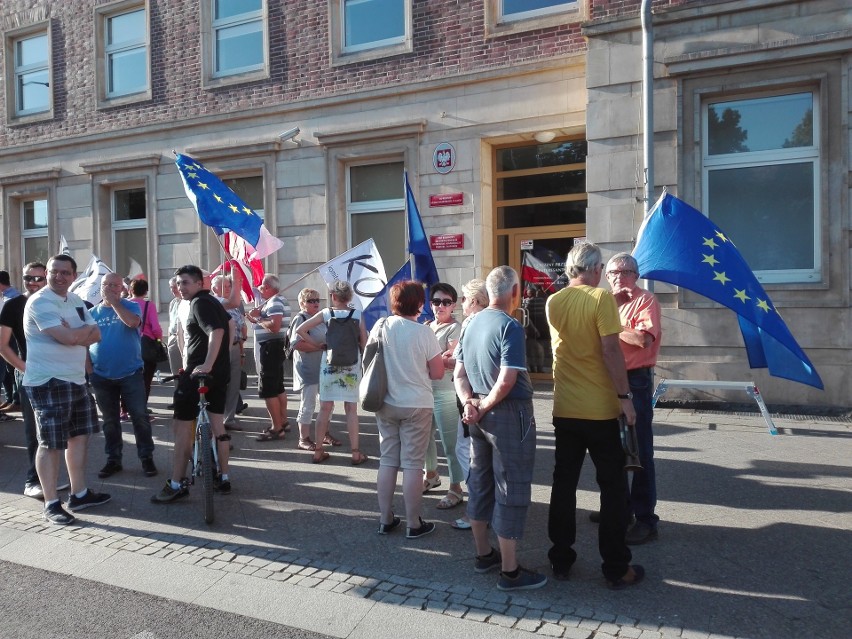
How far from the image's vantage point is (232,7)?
13.0 metres

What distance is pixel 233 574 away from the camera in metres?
4.34

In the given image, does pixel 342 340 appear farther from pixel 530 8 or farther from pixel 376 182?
pixel 530 8

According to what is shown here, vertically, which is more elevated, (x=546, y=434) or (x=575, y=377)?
(x=575, y=377)

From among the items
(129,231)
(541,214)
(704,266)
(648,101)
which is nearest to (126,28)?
(129,231)

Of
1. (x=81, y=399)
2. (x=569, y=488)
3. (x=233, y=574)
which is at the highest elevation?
(x=81, y=399)

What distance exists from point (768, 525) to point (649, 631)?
5.92 feet

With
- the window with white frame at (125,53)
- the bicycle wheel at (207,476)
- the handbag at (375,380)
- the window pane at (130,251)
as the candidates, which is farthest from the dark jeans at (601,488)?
the window with white frame at (125,53)

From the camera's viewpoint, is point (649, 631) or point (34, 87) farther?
point (34, 87)

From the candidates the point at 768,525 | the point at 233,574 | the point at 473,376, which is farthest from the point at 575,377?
the point at 233,574

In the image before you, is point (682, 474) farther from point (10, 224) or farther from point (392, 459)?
point (10, 224)

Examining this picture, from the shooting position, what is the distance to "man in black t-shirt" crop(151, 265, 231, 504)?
218 inches

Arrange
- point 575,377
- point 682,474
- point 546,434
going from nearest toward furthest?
point 575,377 → point 682,474 → point 546,434

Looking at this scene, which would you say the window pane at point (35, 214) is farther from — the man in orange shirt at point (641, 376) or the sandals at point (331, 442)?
the man in orange shirt at point (641, 376)

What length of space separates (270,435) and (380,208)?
528 cm
